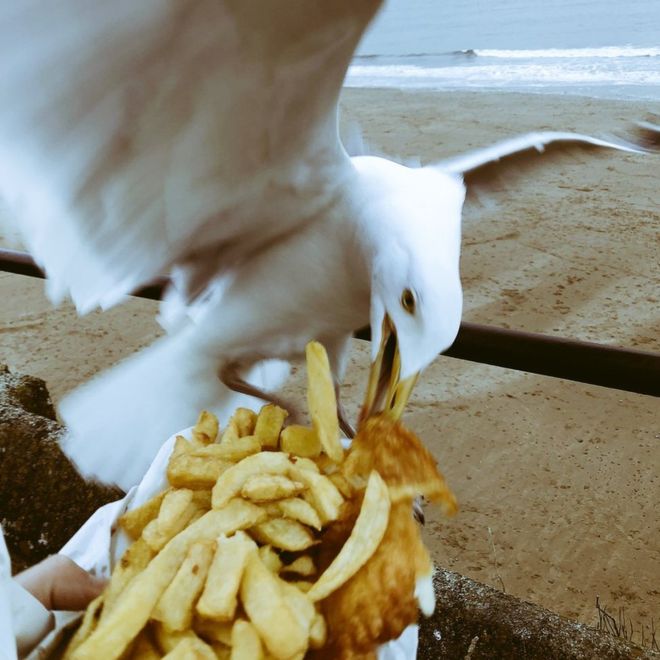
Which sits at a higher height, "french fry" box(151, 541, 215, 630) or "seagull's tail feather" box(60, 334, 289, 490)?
"french fry" box(151, 541, 215, 630)

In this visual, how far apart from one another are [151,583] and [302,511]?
0.17m

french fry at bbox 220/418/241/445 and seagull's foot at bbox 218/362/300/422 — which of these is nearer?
french fry at bbox 220/418/241/445

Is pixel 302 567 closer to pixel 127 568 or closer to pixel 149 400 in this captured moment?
pixel 127 568

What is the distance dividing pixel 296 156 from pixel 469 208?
49 centimetres

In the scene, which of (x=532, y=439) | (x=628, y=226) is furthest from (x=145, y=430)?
(x=628, y=226)

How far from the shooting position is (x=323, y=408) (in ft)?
2.74

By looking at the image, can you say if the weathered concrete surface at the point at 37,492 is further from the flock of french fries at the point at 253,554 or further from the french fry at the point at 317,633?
the french fry at the point at 317,633

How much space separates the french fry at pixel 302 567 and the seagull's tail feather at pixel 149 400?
0.63 metres

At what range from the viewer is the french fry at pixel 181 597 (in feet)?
2.27

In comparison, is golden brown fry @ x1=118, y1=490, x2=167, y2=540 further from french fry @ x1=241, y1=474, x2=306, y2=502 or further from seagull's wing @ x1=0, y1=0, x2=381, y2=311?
seagull's wing @ x1=0, y1=0, x2=381, y2=311

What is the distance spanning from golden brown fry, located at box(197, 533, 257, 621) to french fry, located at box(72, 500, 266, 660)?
0.03 metres

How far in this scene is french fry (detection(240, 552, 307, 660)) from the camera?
2.14 ft

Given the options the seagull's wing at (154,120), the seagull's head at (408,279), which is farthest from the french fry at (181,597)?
the seagull's wing at (154,120)

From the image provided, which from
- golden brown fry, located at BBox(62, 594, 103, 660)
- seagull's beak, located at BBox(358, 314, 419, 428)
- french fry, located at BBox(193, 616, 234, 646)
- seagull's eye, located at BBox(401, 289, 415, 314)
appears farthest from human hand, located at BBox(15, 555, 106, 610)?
seagull's eye, located at BBox(401, 289, 415, 314)
